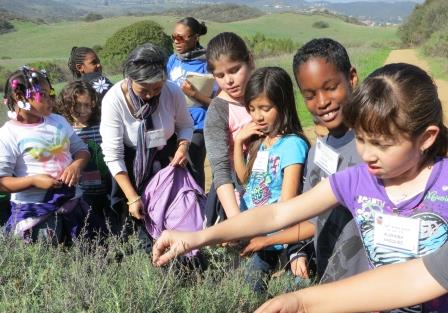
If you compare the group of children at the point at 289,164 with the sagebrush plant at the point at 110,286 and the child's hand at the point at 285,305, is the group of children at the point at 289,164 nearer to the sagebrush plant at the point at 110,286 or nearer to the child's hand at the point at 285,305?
the sagebrush plant at the point at 110,286

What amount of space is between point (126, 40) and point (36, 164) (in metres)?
22.1

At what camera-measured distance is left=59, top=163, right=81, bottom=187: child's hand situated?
321cm

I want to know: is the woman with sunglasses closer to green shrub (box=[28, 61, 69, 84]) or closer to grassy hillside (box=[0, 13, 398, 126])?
green shrub (box=[28, 61, 69, 84])

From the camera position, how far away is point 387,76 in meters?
1.71

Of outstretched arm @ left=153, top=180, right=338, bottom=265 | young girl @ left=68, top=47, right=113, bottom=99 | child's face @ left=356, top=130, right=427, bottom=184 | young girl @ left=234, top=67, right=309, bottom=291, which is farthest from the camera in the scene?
young girl @ left=68, top=47, right=113, bottom=99

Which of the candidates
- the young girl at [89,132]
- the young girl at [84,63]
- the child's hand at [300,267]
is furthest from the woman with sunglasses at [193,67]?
the child's hand at [300,267]

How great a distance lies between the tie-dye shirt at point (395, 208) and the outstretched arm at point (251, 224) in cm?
7

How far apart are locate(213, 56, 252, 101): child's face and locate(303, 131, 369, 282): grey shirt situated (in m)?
1.01

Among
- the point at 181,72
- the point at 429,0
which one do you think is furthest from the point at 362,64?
the point at 429,0

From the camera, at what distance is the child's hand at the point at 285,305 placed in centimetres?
140

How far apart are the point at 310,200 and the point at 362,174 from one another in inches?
8.1

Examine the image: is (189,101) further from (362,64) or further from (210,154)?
(362,64)

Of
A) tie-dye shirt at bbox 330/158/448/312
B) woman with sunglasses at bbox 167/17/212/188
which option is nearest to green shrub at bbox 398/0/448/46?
woman with sunglasses at bbox 167/17/212/188

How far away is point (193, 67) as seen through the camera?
456 centimetres
